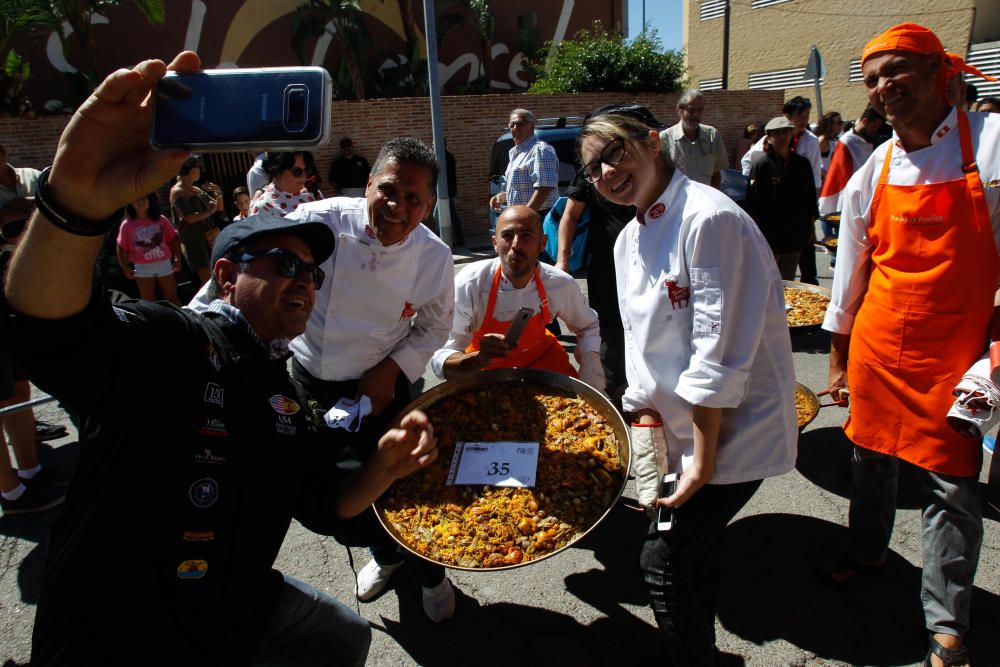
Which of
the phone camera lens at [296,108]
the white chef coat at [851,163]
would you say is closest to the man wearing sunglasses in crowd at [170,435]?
the phone camera lens at [296,108]

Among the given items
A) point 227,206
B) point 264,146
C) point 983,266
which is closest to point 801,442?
point 983,266

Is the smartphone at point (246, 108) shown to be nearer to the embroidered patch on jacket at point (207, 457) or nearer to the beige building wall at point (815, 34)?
the embroidered patch on jacket at point (207, 457)

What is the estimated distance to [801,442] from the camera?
14.3 feet

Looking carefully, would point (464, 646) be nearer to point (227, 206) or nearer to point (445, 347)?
point (445, 347)

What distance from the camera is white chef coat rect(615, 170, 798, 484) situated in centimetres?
186

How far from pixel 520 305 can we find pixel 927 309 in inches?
69.7

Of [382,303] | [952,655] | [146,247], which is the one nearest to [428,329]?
[382,303]

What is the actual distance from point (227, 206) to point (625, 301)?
45.4 ft

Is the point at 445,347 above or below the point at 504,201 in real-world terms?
below

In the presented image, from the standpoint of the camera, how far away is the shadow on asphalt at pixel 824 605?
2617 millimetres

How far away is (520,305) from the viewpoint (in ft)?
11.0

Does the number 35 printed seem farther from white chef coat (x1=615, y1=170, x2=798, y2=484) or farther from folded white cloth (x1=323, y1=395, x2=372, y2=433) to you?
folded white cloth (x1=323, y1=395, x2=372, y2=433)

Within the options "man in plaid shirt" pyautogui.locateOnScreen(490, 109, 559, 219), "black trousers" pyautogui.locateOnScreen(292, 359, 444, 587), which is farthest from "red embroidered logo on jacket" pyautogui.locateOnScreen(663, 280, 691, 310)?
"man in plaid shirt" pyautogui.locateOnScreen(490, 109, 559, 219)

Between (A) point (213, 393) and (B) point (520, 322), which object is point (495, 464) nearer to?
(B) point (520, 322)
